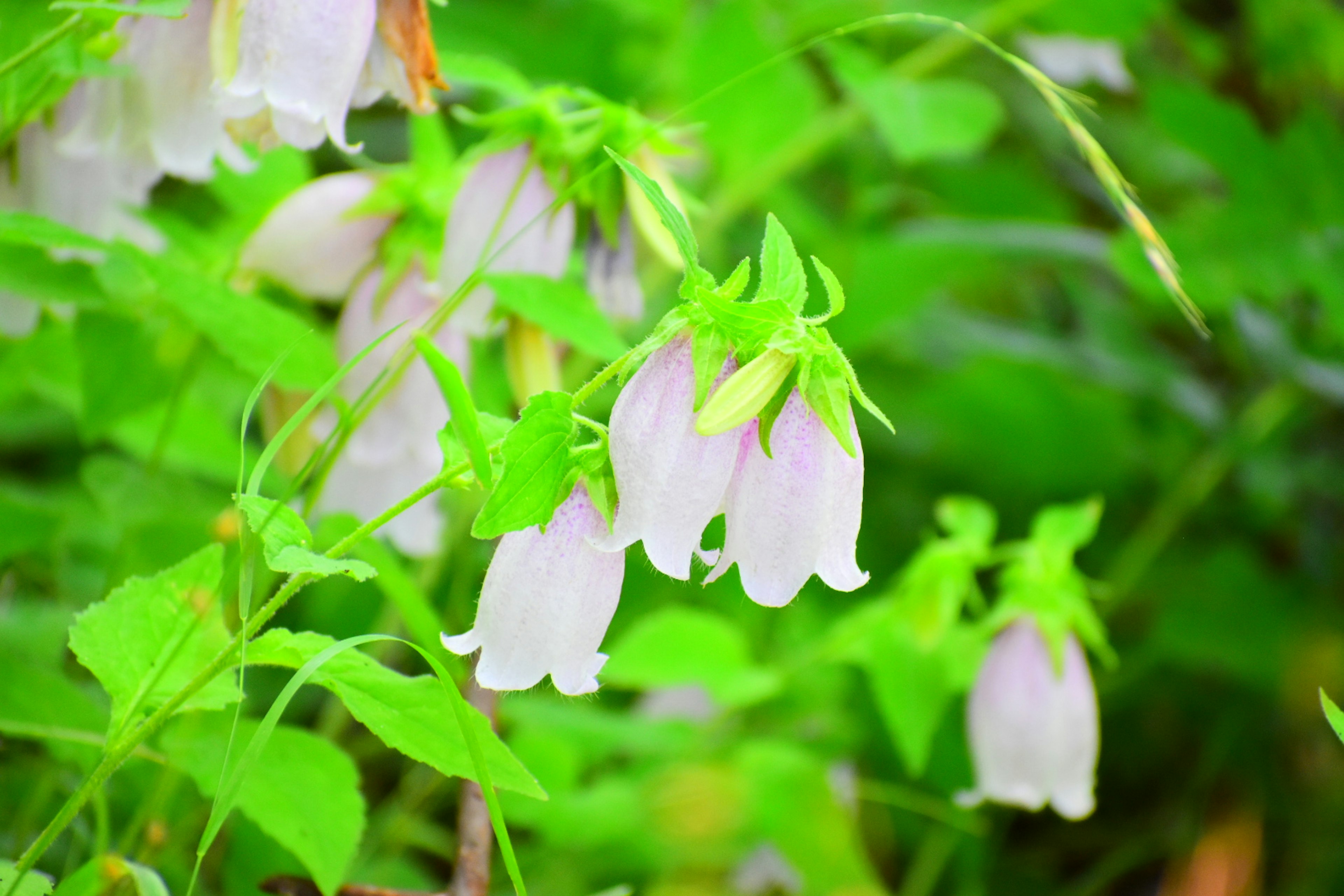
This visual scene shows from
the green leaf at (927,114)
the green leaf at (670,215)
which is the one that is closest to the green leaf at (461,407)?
the green leaf at (670,215)

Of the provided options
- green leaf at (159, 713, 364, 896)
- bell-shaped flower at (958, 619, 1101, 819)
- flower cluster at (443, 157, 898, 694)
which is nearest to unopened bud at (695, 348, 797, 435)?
flower cluster at (443, 157, 898, 694)

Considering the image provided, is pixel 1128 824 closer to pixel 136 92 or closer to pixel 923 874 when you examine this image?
pixel 923 874

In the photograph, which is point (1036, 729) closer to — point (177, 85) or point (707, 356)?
point (707, 356)

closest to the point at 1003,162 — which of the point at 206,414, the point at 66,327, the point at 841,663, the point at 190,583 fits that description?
the point at 841,663

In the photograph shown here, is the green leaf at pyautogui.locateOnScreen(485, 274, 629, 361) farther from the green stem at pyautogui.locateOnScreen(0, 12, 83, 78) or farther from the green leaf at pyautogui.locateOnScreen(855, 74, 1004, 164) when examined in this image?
the green leaf at pyautogui.locateOnScreen(855, 74, 1004, 164)

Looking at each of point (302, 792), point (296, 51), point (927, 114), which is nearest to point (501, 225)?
point (296, 51)

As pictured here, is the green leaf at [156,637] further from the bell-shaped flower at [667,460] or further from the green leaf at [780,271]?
the green leaf at [780,271]
